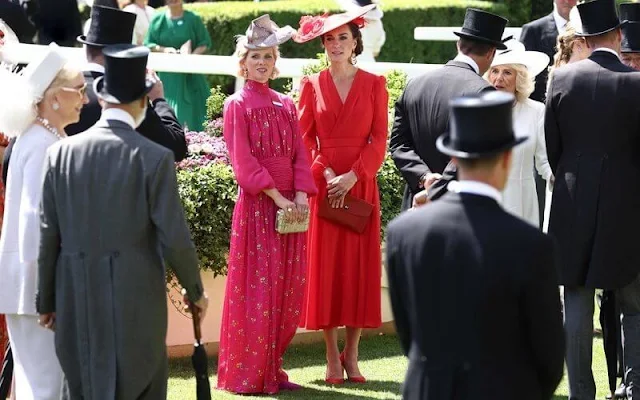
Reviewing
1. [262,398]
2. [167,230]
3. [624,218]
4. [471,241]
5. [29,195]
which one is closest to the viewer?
[471,241]

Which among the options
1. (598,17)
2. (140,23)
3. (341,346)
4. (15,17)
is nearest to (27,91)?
(598,17)

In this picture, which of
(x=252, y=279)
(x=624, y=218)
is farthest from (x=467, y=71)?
(x=252, y=279)

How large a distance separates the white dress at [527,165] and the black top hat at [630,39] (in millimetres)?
626

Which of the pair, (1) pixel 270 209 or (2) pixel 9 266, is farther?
(1) pixel 270 209

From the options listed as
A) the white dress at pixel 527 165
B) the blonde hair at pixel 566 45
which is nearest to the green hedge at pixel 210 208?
the white dress at pixel 527 165

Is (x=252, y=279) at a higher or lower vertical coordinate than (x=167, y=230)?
lower

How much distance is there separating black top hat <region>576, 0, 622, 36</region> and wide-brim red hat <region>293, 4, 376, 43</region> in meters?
1.44

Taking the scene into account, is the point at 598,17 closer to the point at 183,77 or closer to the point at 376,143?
the point at 376,143

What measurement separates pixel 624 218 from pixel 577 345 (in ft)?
2.33

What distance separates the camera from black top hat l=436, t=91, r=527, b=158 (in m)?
4.43

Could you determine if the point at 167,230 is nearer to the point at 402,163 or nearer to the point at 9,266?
the point at 9,266

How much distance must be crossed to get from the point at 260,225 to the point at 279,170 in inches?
13.1

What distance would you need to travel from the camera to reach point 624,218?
716 cm

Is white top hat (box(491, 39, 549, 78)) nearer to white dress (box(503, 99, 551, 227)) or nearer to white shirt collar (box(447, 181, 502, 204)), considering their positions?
white dress (box(503, 99, 551, 227))
